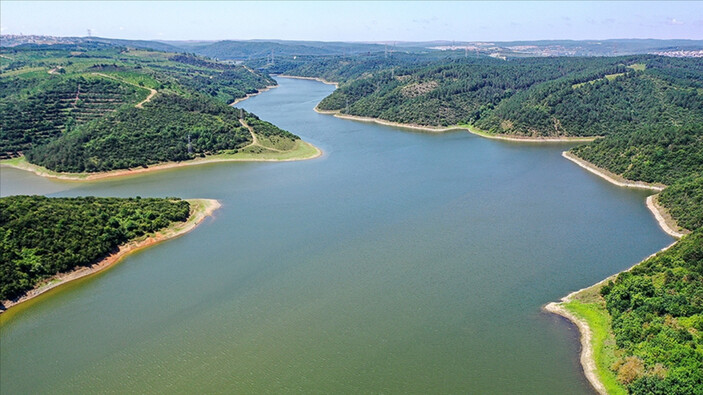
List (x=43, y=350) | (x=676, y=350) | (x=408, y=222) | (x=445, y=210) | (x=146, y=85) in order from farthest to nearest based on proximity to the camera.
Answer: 1. (x=146, y=85)
2. (x=445, y=210)
3. (x=408, y=222)
4. (x=43, y=350)
5. (x=676, y=350)

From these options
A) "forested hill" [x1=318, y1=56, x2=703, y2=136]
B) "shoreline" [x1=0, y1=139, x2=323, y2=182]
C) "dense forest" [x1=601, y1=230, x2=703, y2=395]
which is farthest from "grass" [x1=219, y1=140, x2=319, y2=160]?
"dense forest" [x1=601, y1=230, x2=703, y2=395]

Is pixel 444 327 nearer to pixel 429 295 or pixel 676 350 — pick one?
pixel 429 295

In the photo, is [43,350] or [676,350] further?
[43,350]

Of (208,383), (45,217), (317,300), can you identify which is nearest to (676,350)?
(317,300)

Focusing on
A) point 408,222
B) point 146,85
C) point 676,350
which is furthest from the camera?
point 146,85

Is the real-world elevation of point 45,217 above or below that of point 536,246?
above

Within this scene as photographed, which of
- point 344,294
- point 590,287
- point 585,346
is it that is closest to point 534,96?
point 590,287

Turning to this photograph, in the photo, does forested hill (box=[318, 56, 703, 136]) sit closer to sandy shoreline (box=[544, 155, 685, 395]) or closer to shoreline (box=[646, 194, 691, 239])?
sandy shoreline (box=[544, 155, 685, 395])
